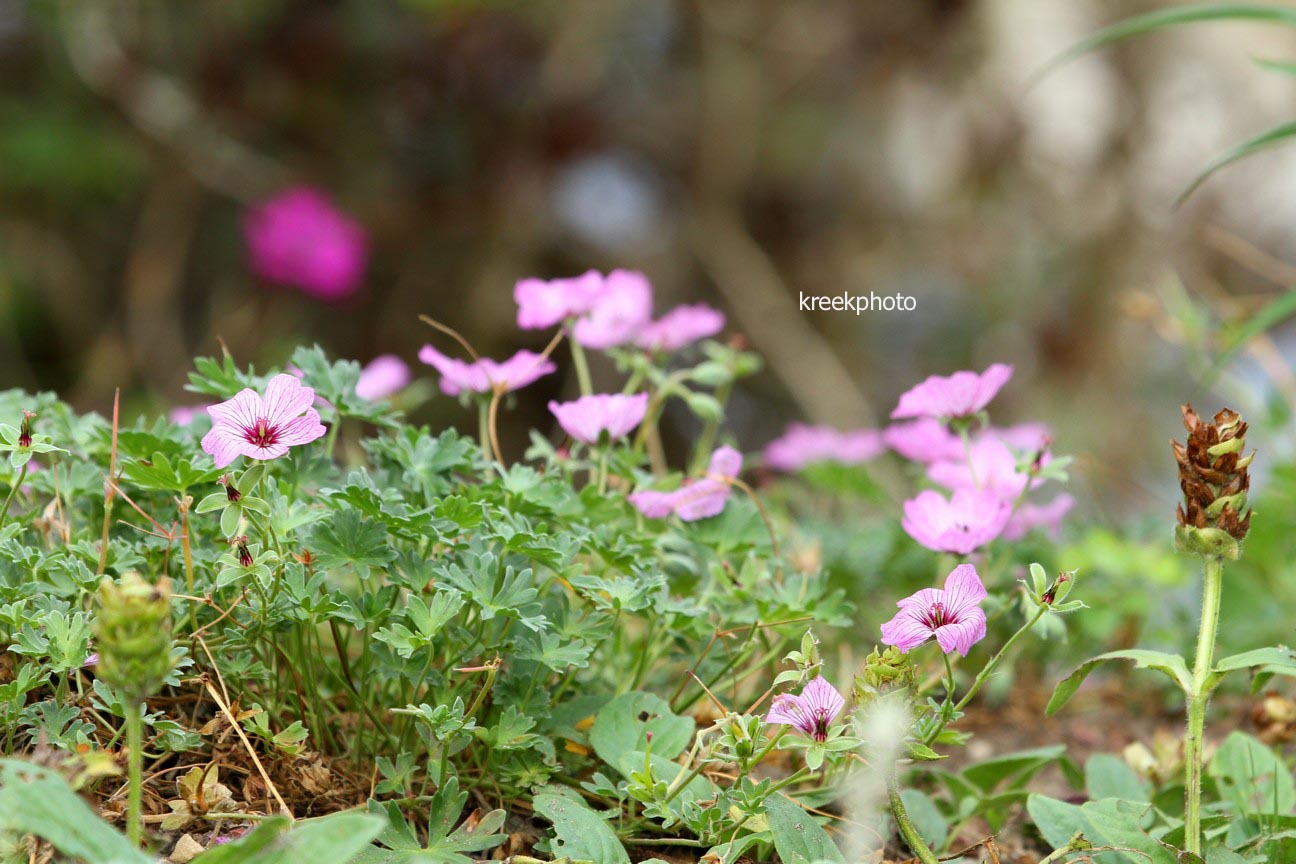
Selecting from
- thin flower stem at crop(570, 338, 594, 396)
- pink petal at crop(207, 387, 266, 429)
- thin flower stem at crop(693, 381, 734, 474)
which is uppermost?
thin flower stem at crop(693, 381, 734, 474)

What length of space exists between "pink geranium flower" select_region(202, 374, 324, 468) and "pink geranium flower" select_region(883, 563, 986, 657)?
1.31ft

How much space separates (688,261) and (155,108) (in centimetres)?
164

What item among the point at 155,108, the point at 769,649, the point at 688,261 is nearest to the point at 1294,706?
the point at 769,649

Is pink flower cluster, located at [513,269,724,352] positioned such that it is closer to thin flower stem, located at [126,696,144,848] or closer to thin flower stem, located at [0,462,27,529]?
thin flower stem, located at [0,462,27,529]

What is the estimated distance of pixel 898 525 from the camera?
130 centimetres

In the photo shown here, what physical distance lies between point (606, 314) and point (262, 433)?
0.41 m

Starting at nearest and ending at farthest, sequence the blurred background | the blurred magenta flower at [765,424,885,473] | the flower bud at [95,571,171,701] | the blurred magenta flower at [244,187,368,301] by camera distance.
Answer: the flower bud at [95,571,171,701] < the blurred magenta flower at [765,424,885,473] < the blurred magenta flower at [244,187,368,301] < the blurred background

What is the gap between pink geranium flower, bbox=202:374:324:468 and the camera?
29.7 inches

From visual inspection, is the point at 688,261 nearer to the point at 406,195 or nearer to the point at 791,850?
the point at 406,195

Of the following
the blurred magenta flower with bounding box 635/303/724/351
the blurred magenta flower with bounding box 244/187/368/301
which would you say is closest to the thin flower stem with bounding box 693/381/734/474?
the blurred magenta flower with bounding box 635/303/724/351

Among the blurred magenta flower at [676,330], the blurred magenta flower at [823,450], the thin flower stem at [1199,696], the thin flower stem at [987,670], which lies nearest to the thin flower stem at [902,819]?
the thin flower stem at [987,670]

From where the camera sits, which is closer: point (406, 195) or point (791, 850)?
point (791, 850)

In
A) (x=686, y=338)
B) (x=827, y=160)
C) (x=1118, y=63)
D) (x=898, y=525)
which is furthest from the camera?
(x=827, y=160)

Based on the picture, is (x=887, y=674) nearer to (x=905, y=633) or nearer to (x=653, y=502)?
(x=905, y=633)
